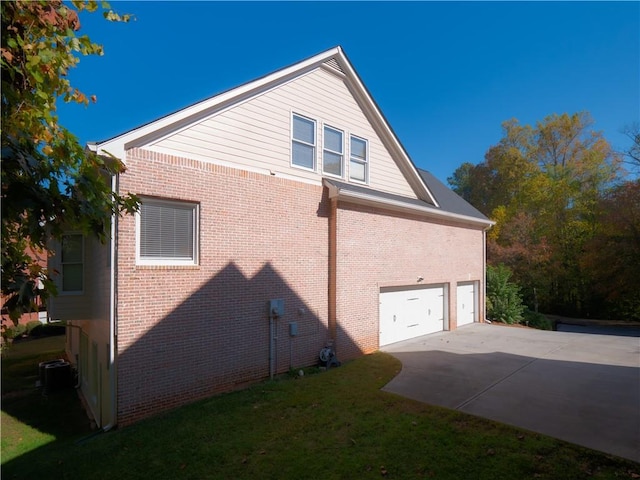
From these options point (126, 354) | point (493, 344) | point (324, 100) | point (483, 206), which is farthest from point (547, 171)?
point (126, 354)

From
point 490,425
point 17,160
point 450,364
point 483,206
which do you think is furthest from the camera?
point 483,206

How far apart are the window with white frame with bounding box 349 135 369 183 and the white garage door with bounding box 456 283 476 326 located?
7.42 metres

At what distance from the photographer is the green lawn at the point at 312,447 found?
4.80 m

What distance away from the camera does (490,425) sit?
19.3 ft

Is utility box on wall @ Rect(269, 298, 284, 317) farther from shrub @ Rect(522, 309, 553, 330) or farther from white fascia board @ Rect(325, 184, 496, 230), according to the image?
shrub @ Rect(522, 309, 553, 330)

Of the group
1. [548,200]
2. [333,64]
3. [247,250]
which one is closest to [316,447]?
[247,250]

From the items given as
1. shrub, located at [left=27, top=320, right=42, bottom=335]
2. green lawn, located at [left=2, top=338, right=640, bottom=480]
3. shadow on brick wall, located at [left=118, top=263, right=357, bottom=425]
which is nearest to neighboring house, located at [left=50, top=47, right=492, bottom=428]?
shadow on brick wall, located at [left=118, top=263, right=357, bottom=425]

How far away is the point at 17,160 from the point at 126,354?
5445 millimetres

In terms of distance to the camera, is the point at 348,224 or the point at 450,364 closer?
the point at 450,364

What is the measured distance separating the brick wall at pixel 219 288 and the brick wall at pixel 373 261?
1.99ft

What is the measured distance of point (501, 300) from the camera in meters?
18.8

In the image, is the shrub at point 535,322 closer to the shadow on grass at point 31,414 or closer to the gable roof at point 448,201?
the gable roof at point 448,201

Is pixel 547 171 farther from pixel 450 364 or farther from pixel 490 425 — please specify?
pixel 490 425

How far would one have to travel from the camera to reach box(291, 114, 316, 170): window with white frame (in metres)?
10.4
